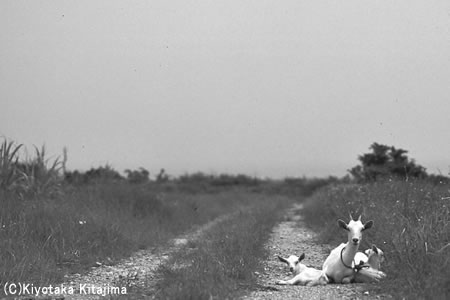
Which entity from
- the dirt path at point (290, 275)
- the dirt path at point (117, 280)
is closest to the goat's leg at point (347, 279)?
the dirt path at point (290, 275)

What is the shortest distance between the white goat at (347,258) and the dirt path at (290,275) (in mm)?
200

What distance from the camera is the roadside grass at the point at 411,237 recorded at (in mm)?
6422

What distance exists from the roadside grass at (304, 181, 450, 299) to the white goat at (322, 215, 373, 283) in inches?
17.4

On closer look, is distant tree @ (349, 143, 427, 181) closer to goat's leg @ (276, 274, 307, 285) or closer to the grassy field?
the grassy field

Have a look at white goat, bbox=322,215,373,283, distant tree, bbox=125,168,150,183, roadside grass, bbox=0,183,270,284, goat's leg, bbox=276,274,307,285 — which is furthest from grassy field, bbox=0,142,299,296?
distant tree, bbox=125,168,150,183

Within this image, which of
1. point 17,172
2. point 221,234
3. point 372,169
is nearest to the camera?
point 221,234

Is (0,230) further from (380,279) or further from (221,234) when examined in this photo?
(380,279)

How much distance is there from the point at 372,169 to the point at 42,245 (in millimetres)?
19240

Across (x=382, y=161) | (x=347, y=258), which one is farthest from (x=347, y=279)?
(x=382, y=161)

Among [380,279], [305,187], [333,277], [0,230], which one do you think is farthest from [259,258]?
[305,187]

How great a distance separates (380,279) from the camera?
24.1ft

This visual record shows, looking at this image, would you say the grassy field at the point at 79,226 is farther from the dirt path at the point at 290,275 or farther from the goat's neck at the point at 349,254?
the goat's neck at the point at 349,254

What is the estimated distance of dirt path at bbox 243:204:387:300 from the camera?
268 inches

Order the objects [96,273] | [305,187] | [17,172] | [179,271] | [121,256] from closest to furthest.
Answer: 1. [179,271]
2. [96,273]
3. [121,256]
4. [17,172]
5. [305,187]
